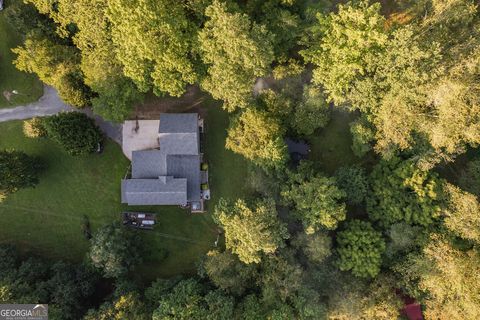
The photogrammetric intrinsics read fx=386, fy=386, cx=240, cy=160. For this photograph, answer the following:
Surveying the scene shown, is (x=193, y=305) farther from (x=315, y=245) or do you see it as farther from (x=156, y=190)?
(x=315, y=245)

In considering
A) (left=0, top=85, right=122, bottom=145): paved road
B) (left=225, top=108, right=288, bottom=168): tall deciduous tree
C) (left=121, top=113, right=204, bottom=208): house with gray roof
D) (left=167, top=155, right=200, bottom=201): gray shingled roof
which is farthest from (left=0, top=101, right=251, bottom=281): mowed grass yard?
(left=225, top=108, right=288, bottom=168): tall deciduous tree

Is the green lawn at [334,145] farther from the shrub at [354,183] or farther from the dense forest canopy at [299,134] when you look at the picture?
the shrub at [354,183]

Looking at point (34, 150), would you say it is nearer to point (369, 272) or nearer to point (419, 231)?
point (369, 272)

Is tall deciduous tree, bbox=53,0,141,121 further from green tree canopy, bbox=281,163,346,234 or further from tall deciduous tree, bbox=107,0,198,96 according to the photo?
green tree canopy, bbox=281,163,346,234

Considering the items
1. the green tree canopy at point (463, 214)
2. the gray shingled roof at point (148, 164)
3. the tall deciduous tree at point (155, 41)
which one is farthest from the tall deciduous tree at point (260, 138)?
the green tree canopy at point (463, 214)

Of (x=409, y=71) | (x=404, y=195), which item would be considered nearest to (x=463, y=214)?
(x=404, y=195)

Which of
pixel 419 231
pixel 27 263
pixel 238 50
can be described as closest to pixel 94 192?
pixel 27 263
